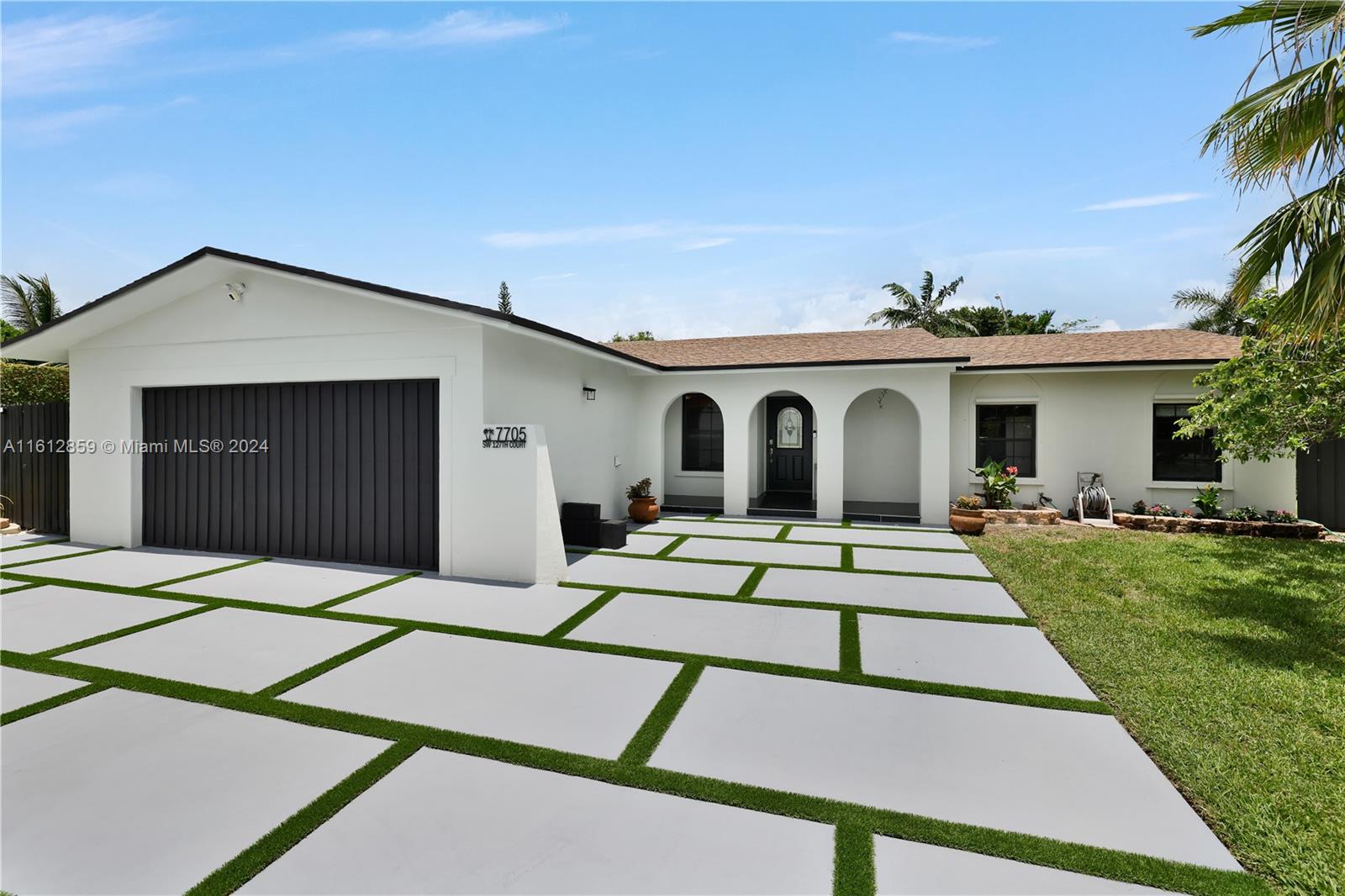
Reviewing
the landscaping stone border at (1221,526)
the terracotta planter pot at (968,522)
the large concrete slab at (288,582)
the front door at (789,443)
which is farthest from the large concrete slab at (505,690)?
the front door at (789,443)

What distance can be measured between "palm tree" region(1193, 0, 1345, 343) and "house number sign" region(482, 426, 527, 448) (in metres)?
7.17

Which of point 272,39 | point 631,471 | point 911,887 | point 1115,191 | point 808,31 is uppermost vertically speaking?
point 808,31

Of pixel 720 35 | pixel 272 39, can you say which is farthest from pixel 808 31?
pixel 272 39

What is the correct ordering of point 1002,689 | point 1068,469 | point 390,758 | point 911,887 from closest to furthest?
point 911,887 → point 390,758 → point 1002,689 → point 1068,469

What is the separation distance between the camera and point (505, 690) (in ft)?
13.0

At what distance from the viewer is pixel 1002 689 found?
399 cm

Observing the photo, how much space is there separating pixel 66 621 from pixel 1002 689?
7994mm

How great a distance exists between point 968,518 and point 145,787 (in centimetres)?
1062

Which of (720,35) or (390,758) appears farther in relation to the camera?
(720,35)

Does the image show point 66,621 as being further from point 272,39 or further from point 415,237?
point 415,237

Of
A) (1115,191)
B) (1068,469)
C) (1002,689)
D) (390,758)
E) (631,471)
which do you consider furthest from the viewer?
(631,471)

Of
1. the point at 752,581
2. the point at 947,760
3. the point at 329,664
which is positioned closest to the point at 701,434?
the point at 752,581

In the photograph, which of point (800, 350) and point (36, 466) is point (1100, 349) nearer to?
point (800, 350)

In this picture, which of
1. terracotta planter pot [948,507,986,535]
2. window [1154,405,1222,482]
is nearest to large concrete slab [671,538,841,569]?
terracotta planter pot [948,507,986,535]
